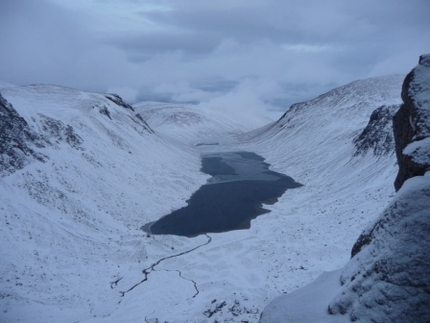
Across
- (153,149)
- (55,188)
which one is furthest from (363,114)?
(55,188)

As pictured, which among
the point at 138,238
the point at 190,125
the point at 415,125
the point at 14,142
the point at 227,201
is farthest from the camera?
Answer: the point at 190,125

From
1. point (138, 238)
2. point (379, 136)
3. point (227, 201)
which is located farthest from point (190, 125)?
point (138, 238)

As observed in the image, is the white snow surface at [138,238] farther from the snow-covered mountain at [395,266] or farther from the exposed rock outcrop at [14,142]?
the snow-covered mountain at [395,266]

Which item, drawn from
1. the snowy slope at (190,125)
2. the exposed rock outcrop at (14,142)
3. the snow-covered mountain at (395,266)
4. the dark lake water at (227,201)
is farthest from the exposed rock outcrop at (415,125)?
the snowy slope at (190,125)

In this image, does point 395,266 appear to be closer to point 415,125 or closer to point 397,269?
point 397,269

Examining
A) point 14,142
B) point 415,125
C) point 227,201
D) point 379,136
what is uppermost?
point 415,125

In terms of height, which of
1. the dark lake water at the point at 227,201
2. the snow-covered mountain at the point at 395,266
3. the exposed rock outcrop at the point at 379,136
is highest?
the exposed rock outcrop at the point at 379,136

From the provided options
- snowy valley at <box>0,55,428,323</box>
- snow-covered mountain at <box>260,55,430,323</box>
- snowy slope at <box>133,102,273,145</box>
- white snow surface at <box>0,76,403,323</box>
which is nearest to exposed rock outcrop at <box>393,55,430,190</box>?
snow-covered mountain at <box>260,55,430,323</box>
